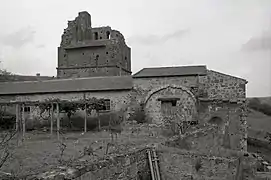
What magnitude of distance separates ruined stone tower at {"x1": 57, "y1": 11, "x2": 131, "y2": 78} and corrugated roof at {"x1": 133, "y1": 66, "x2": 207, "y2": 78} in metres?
12.4

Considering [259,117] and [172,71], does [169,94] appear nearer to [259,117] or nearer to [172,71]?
[172,71]

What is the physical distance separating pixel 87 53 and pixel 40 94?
13.5 meters

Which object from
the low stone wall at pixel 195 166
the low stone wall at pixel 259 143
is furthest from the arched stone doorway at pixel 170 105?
the low stone wall at pixel 195 166

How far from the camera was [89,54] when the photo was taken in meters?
42.1

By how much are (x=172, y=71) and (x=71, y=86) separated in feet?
33.0

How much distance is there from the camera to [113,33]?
42562 mm

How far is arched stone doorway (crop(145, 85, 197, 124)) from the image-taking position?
1002 inches

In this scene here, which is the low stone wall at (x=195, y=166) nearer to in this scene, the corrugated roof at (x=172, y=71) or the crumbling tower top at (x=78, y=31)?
the corrugated roof at (x=172, y=71)

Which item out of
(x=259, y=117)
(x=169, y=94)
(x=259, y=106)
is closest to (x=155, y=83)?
(x=169, y=94)

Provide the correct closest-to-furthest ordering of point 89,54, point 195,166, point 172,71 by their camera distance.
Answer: point 195,166, point 172,71, point 89,54

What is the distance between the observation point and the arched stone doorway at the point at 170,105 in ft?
83.5

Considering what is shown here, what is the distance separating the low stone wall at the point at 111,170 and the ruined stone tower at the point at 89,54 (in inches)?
1221

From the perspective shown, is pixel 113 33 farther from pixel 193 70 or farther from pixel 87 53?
pixel 193 70

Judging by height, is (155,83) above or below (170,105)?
above
